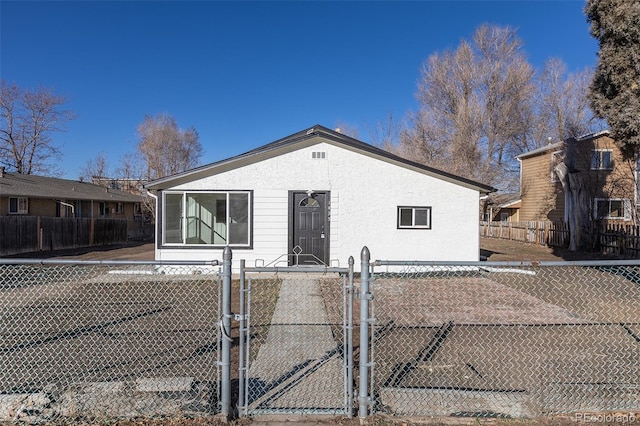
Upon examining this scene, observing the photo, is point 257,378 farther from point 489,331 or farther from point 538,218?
point 538,218

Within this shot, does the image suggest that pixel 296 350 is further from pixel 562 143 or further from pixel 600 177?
pixel 600 177

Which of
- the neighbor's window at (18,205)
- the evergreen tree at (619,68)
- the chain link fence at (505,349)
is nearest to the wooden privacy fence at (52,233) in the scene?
the neighbor's window at (18,205)

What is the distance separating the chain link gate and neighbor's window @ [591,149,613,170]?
62.8ft

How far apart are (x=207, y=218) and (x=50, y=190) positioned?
14.8 m

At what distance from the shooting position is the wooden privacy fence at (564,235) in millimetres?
14375

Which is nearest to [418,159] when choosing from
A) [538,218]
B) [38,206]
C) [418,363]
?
[538,218]

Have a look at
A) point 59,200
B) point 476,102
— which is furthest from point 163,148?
point 476,102

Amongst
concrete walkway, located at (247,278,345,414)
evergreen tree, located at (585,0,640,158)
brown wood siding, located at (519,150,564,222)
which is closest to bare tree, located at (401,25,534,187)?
brown wood siding, located at (519,150,564,222)

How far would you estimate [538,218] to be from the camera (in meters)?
24.2

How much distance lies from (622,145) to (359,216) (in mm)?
6964

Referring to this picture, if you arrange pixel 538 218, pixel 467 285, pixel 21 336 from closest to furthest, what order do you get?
pixel 21 336
pixel 467 285
pixel 538 218

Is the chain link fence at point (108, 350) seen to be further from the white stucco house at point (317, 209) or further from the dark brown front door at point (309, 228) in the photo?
the dark brown front door at point (309, 228)

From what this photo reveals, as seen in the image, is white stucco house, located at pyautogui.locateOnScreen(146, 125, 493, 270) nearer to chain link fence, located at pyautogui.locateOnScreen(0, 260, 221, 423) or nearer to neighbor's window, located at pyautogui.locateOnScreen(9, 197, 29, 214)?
chain link fence, located at pyautogui.locateOnScreen(0, 260, 221, 423)

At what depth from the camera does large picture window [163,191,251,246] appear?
10977mm
